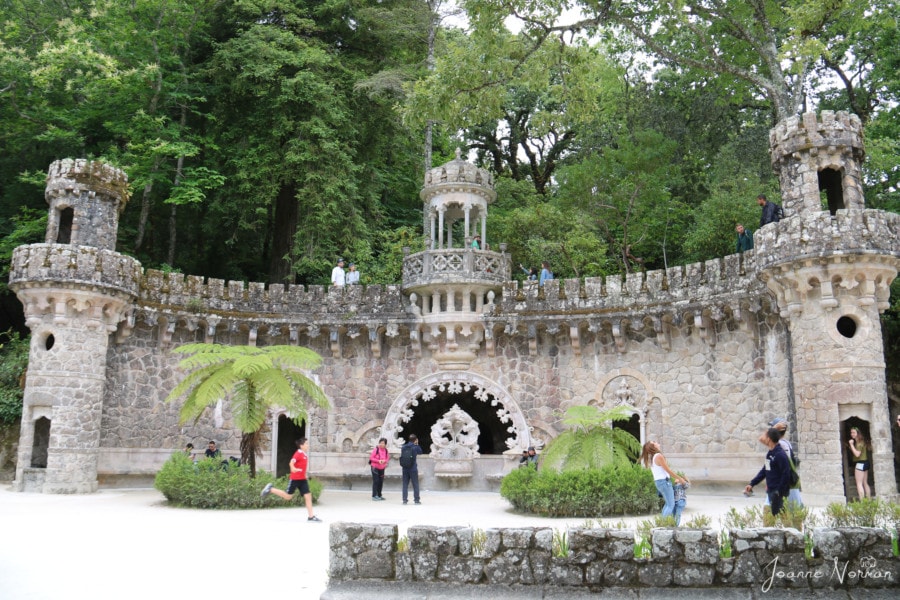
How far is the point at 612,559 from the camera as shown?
663 centimetres

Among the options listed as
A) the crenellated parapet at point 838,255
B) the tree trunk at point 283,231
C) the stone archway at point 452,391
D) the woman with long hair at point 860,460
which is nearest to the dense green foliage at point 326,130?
the tree trunk at point 283,231

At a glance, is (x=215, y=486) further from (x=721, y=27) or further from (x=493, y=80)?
(x=721, y=27)

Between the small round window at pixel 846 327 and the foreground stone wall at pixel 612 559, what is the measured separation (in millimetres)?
9117

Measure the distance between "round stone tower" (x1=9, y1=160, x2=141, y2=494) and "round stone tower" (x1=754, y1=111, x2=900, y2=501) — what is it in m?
14.8

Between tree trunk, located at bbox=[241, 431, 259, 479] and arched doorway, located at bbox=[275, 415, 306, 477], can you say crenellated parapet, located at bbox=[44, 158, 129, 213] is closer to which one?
tree trunk, located at bbox=[241, 431, 259, 479]

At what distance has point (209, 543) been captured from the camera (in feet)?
29.8

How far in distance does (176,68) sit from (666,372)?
64.1 ft

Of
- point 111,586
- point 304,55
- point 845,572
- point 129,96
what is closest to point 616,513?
point 845,572

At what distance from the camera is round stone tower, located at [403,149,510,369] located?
1934cm

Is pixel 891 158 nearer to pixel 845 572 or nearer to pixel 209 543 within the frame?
pixel 845 572

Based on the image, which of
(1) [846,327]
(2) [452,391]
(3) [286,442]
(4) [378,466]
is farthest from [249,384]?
(1) [846,327]

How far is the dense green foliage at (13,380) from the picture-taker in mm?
18750

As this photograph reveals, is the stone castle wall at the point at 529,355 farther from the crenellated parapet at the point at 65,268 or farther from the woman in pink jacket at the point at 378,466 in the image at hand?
the woman in pink jacket at the point at 378,466

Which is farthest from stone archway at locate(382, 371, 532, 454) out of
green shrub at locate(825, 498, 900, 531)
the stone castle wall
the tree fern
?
green shrub at locate(825, 498, 900, 531)
